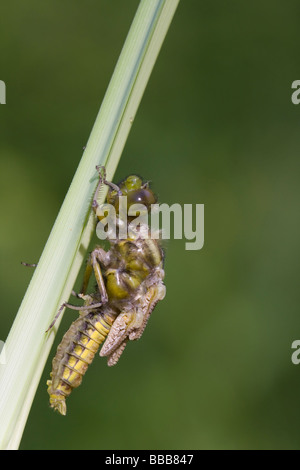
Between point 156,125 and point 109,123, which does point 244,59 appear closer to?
point 156,125

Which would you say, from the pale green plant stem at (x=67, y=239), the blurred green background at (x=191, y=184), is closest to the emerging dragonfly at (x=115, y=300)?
the pale green plant stem at (x=67, y=239)

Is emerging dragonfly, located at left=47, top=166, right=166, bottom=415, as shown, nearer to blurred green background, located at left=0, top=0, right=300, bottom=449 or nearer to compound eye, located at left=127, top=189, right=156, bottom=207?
compound eye, located at left=127, top=189, right=156, bottom=207

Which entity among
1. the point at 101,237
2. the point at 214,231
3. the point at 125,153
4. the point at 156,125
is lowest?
the point at 101,237

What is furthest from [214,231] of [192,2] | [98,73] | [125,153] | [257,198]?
[192,2]

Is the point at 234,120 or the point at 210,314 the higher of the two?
the point at 234,120

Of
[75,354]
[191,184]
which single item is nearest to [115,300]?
[75,354]

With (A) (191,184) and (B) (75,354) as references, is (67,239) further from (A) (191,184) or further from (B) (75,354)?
(A) (191,184)

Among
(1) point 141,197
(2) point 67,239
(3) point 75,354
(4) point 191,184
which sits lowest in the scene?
(3) point 75,354
